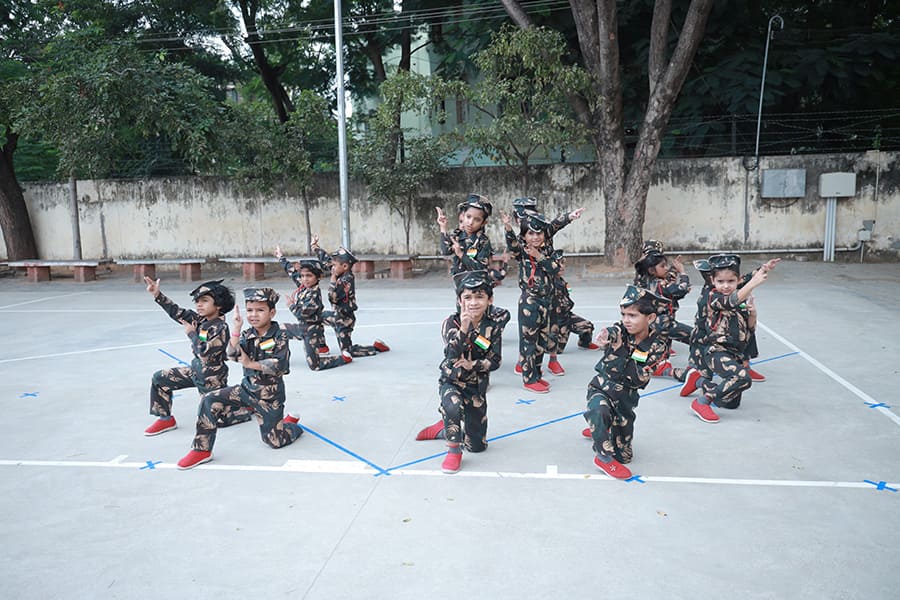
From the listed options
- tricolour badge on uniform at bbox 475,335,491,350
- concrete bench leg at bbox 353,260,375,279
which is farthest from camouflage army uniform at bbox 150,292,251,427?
concrete bench leg at bbox 353,260,375,279

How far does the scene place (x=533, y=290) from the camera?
24.1ft

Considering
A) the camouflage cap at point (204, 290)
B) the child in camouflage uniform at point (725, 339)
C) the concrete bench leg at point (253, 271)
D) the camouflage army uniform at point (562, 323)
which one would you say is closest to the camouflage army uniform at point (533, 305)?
the camouflage army uniform at point (562, 323)

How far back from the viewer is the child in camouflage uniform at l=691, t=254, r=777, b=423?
615cm

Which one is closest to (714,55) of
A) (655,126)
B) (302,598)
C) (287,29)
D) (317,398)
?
(655,126)

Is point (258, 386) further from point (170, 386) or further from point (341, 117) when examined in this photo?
point (341, 117)

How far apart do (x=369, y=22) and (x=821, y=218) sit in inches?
502

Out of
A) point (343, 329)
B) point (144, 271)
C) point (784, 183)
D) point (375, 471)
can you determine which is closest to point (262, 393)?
point (375, 471)

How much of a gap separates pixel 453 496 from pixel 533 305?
2.97 m

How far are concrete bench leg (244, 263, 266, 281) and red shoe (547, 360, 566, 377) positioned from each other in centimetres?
1058

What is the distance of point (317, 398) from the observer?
7.08 m

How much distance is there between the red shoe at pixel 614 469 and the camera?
4945mm

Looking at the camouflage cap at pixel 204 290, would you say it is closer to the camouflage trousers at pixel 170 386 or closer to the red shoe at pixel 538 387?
the camouflage trousers at pixel 170 386

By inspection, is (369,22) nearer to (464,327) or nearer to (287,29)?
(287,29)

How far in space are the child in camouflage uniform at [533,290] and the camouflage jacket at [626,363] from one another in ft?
6.76
